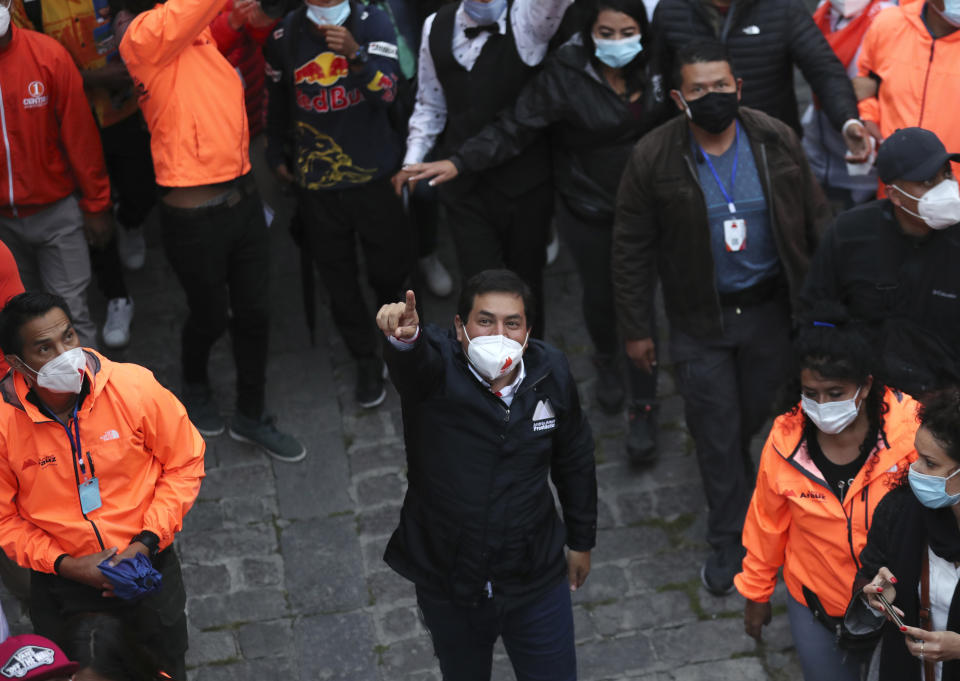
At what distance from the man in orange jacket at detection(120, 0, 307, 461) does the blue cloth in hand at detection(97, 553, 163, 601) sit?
6.91ft

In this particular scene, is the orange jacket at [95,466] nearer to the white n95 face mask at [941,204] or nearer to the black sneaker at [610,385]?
the black sneaker at [610,385]

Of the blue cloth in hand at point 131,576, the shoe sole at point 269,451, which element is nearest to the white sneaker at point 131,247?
the shoe sole at point 269,451

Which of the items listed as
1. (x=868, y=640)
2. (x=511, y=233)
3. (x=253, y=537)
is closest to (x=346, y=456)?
(x=253, y=537)

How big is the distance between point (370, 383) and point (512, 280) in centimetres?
274

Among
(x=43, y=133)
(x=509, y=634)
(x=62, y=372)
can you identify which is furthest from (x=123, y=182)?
(x=509, y=634)

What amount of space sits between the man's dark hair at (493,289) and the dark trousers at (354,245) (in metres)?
2.23

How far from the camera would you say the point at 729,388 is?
244 inches

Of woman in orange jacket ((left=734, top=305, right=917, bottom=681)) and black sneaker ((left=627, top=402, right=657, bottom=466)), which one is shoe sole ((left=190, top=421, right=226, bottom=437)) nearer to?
black sneaker ((left=627, top=402, right=657, bottom=466))

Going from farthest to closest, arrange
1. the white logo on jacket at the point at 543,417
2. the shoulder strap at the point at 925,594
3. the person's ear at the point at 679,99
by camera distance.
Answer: the person's ear at the point at 679,99 → the white logo on jacket at the point at 543,417 → the shoulder strap at the point at 925,594

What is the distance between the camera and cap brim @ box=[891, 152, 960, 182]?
17.0 feet

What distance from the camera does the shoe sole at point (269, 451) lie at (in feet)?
23.2


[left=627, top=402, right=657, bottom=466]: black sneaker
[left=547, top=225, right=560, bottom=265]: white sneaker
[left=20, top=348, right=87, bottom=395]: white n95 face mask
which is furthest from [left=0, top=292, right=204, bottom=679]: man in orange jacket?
[left=547, top=225, right=560, bottom=265]: white sneaker

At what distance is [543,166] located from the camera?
6.80 m

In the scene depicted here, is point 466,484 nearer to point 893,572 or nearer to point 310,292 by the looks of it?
point 893,572
